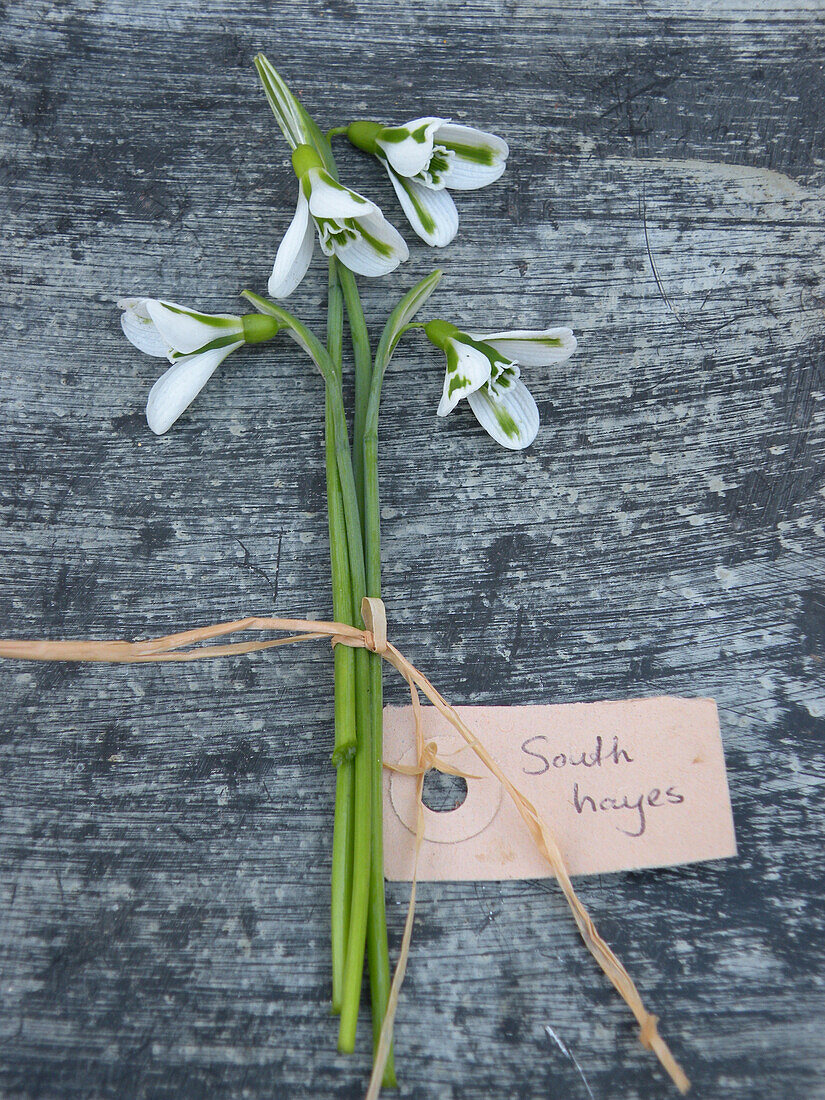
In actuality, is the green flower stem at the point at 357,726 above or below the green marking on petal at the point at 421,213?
below

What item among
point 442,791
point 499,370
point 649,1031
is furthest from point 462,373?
point 649,1031

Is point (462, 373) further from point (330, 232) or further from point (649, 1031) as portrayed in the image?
point (649, 1031)

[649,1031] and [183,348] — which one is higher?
[183,348]

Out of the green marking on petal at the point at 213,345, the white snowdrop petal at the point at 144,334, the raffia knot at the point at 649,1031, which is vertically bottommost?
the raffia knot at the point at 649,1031

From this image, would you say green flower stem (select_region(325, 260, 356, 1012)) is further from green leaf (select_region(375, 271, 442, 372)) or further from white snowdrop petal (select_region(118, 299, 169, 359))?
white snowdrop petal (select_region(118, 299, 169, 359))

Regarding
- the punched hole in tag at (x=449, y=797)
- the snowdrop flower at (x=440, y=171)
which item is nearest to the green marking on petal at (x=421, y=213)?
the snowdrop flower at (x=440, y=171)

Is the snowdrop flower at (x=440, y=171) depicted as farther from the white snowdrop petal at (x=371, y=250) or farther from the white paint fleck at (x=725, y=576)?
the white paint fleck at (x=725, y=576)

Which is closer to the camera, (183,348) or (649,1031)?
(649,1031)
